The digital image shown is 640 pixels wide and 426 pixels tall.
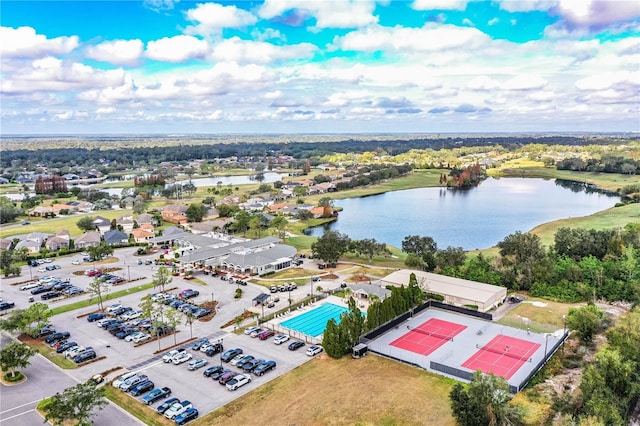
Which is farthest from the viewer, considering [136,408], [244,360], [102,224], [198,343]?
[102,224]

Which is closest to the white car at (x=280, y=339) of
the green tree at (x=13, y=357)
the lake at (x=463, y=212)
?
the green tree at (x=13, y=357)

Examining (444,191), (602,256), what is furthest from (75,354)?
(444,191)

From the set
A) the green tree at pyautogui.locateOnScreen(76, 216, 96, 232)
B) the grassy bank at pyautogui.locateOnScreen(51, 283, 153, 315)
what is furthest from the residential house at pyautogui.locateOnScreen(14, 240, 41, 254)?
the grassy bank at pyautogui.locateOnScreen(51, 283, 153, 315)

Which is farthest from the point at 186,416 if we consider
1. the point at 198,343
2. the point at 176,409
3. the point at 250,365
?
the point at 198,343

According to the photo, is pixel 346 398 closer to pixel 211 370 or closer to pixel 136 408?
pixel 211 370

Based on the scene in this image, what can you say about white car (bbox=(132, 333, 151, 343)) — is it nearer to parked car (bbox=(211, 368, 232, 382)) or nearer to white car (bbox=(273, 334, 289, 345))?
parked car (bbox=(211, 368, 232, 382))

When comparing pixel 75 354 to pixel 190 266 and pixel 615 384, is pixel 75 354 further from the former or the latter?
pixel 615 384

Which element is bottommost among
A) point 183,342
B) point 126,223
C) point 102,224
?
point 183,342
